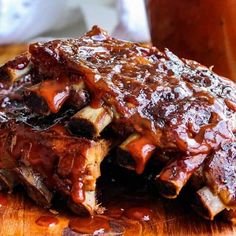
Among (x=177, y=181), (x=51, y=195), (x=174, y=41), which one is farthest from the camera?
(x=174, y=41)

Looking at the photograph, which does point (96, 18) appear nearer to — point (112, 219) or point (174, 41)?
point (174, 41)

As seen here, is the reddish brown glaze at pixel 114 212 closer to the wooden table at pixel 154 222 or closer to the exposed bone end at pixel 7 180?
the wooden table at pixel 154 222

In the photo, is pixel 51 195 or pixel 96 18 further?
pixel 96 18

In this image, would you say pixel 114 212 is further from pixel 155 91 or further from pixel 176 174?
pixel 155 91

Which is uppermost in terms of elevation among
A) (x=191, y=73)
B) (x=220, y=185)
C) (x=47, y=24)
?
(x=191, y=73)

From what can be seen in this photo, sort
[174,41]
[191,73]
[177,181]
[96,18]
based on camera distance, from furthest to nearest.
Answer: [96,18] → [174,41] → [191,73] → [177,181]

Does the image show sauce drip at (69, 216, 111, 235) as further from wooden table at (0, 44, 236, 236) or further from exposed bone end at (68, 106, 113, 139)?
exposed bone end at (68, 106, 113, 139)

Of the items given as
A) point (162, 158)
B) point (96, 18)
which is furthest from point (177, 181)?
point (96, 18)

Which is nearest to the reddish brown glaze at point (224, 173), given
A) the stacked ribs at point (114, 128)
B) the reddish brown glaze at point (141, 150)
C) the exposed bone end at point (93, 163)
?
the stacked ribs at point (114, 128)
